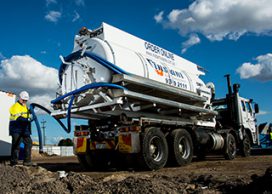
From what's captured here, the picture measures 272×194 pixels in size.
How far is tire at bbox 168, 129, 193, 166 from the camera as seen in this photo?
8898 millimetres

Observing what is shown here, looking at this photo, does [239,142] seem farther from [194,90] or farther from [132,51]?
[132,51]

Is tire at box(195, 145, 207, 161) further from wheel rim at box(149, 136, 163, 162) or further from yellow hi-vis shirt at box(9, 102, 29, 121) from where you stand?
yellow hi-vis shirt at box(9, 102, 29, 121)

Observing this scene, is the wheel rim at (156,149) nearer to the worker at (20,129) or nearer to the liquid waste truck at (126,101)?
the liquid waste truck at (126,101)

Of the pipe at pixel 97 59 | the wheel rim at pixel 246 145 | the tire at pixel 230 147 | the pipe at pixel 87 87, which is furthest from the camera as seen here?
the wheel rim at pixel 246 145

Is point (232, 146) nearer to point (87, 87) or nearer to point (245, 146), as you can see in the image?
point (245, 146)

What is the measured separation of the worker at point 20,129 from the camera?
7727 millimetres

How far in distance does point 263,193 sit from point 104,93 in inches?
191

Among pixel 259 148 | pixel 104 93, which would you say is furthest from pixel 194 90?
pixel 259 148

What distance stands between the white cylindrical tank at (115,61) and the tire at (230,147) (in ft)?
12.9

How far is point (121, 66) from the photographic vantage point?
7910 mm

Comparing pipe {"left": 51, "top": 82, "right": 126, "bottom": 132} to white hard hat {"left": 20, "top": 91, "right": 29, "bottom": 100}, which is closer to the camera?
pipe {"left": 51, "top": 82, "right": 126, "bottom": 132}

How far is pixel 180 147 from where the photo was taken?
9.51 meters

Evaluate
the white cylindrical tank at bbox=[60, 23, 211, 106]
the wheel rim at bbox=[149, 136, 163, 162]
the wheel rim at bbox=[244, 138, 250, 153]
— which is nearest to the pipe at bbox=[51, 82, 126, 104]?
the white cylindrical tank at bbox=[60, 23, 211, 106]

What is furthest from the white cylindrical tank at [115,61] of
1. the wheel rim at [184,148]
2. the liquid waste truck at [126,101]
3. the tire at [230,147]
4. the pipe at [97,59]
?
the tire at [230,147]
